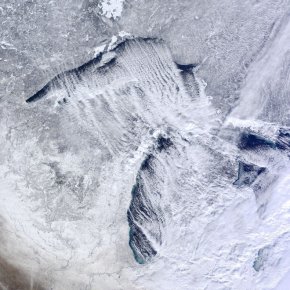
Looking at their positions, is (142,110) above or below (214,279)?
above

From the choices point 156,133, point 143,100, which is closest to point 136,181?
point 156,133

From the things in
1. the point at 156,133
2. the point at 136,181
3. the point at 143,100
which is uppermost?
the point at 143,100

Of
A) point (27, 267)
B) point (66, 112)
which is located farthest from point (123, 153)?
point (27, 267)

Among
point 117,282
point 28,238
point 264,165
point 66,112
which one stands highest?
point 66,112

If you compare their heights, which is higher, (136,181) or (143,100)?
(143,100)

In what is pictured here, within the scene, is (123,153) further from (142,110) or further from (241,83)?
(241,83)

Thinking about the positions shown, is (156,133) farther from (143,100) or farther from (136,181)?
(136,181)

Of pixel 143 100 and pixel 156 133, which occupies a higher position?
pixel 143 100

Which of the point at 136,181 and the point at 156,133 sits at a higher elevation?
the point at 156,133
